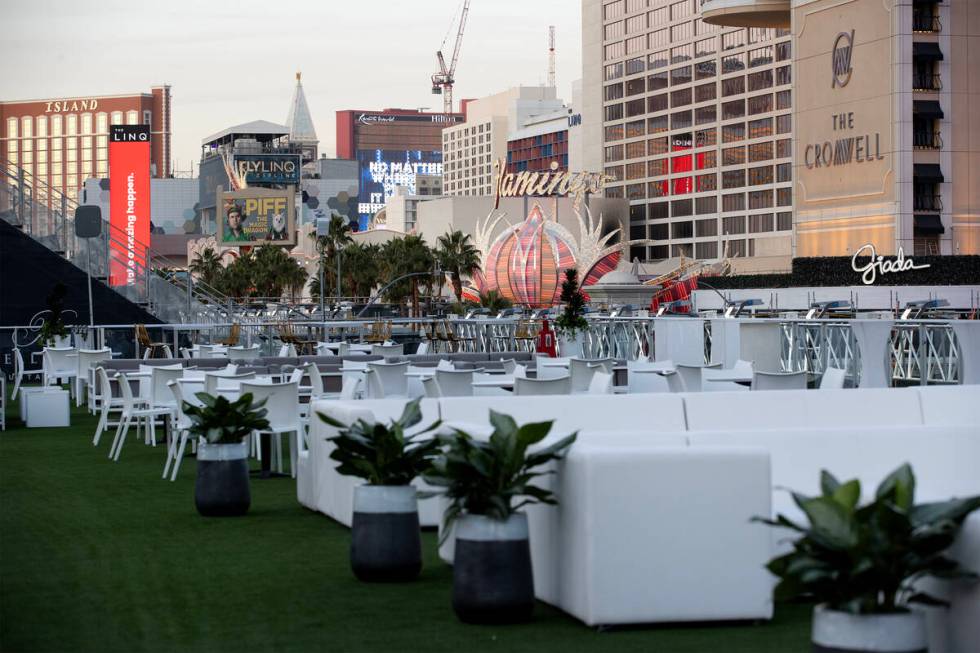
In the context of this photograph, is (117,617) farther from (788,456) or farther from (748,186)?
(748,186)

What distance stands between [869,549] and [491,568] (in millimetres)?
2186

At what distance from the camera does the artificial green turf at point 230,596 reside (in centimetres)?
617

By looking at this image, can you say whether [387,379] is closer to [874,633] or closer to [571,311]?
[571,311]

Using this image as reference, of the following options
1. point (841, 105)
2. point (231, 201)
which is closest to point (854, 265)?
point (841, 105)

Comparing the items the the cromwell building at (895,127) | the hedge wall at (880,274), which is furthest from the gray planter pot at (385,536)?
the the cromwell building at (895,127)

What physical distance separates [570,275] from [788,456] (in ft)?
50.5

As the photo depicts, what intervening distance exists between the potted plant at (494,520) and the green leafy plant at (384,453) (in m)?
0.88

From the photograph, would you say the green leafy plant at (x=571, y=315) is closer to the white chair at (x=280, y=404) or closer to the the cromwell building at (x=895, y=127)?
the white chair at (x=280, y=404)

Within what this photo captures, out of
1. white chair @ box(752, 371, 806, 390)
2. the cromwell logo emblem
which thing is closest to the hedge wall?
the cromwell logo emblem

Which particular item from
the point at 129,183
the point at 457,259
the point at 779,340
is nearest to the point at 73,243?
the point at 779,340

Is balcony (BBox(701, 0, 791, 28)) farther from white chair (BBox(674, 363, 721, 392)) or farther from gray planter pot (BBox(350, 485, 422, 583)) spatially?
gray planter pot (BBox(350, 485, 422, 583))

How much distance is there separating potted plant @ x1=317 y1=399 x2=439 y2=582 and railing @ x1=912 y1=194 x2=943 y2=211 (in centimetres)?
5593

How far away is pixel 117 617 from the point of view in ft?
22.1

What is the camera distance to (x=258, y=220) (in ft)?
463
